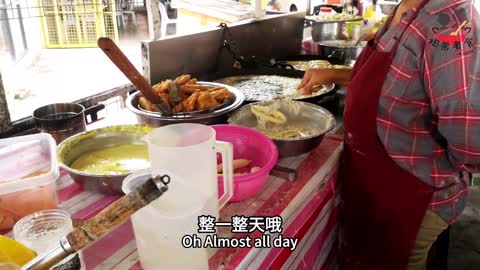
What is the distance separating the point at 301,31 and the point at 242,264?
2.30 metres

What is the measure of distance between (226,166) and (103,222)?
0.38 metres

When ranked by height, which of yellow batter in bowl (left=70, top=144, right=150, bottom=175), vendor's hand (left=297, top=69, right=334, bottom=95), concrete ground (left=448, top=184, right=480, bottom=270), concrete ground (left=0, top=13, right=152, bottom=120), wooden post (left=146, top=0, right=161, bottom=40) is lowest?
concrete ground (left=448, top=184, right=480, bottom=270)

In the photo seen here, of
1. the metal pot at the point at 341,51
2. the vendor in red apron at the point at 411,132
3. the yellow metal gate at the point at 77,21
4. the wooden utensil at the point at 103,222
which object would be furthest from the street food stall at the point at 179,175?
the yellow metal gate at the point at 77,21

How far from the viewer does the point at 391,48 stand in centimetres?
114

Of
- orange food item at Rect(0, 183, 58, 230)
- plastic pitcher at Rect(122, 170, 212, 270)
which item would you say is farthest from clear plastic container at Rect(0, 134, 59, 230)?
plastic pitcher at Rect(122, 170, 212, 270)

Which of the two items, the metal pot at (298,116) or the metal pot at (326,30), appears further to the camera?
the metal pot at (326,30)

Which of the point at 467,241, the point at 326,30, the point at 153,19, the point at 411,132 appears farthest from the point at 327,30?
the point at 411,132

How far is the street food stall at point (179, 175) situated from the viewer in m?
0.79

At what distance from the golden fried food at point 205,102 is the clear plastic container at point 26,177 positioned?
55 centimetres

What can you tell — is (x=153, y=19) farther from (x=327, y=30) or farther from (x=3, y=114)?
(x=327, y=30)

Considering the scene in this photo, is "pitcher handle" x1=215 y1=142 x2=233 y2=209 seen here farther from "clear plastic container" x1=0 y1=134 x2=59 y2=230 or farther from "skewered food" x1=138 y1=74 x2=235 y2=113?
"skewered food" x1=138 y1=74 x2=235 y2=113

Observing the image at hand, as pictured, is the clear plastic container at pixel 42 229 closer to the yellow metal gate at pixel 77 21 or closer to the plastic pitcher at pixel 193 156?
the plastic pitcher at pixel 193 156

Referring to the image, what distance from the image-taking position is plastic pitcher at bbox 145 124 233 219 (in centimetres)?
83

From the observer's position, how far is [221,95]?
5.21ft
